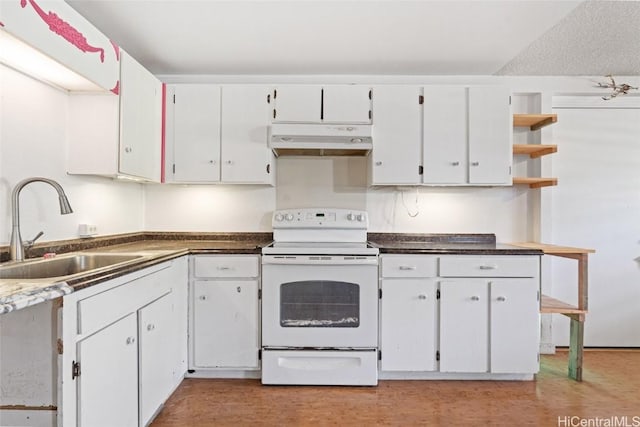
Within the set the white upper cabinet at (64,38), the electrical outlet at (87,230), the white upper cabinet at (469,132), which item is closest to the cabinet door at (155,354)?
the electrical outlet at (87,230)

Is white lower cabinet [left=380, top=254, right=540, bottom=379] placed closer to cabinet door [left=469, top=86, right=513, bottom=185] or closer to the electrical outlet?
cabinet door [left=469, top=86, right=513, bottom=185]

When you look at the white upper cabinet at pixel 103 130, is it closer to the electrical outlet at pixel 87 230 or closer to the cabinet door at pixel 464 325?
the electrical outlet at pixel 87 230

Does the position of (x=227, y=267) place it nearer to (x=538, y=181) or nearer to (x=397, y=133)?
(x=397, y=133)

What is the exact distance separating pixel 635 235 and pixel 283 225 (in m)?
3.17

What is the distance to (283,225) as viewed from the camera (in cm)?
269

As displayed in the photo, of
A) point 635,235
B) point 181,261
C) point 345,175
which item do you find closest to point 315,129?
point 345,175

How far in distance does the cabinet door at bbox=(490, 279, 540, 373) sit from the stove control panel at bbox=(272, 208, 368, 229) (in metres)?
1.05

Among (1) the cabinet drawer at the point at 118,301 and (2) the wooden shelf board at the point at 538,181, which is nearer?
(1) the cabinet drawer at the point at 118,301

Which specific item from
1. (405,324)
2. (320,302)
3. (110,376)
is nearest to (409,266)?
(405,324)

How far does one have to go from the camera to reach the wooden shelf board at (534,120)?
270cm

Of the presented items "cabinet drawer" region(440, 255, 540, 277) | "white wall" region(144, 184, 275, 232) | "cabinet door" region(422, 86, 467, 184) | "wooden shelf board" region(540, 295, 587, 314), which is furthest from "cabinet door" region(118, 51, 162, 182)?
"wooden shelf board" region(540, 295, 587, 314)

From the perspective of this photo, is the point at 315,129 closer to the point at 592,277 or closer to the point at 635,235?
the point at 592,277

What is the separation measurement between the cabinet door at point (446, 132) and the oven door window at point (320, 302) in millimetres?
1131

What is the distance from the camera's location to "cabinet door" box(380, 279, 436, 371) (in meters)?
2.31
